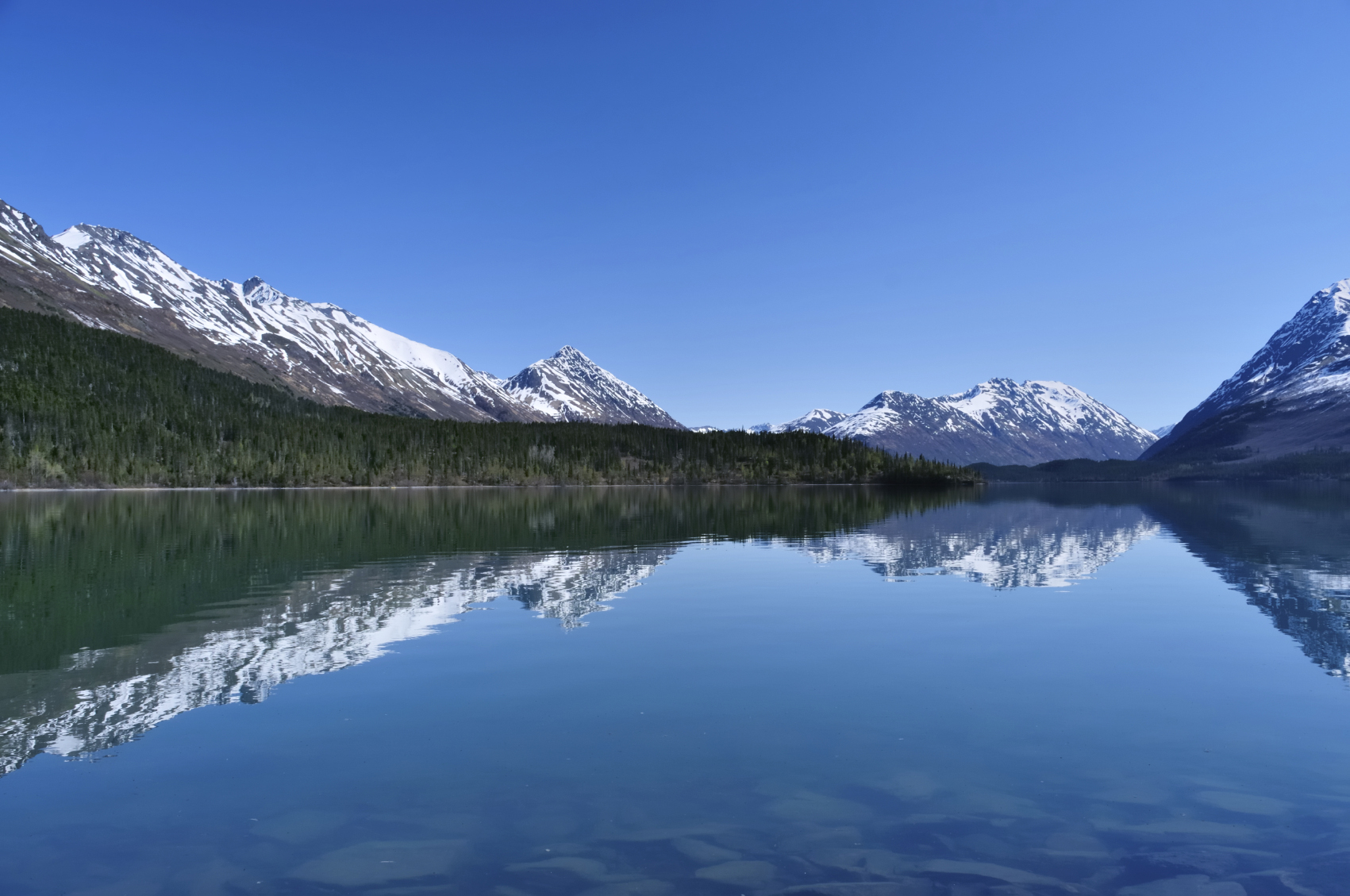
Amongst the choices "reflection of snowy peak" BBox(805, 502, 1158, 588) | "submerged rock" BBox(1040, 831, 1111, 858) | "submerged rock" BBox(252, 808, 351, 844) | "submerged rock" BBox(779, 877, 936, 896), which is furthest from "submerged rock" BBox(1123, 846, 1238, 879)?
"reflection of snowy peak" BBox(805, 502, 1158, 588)

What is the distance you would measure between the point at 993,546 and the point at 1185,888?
5282 centimetres

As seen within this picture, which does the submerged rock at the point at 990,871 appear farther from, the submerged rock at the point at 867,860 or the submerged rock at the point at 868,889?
the submerged rock at the point at 868,889

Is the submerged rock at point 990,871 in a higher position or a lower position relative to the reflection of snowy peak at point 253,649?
lower

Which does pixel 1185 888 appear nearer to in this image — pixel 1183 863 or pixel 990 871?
pixel 1183 863

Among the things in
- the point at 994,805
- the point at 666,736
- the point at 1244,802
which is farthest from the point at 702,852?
the point at 1244,802

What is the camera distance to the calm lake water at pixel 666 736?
11.0 meters

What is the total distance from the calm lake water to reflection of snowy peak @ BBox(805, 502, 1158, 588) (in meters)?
6.08

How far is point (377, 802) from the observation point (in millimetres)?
12953

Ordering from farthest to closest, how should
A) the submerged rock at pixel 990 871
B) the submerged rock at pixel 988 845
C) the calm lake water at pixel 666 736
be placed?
the submerged rock at pixel 988 845, the calm lake water at pixel 666 736, the submerged rock at pixel 990 871

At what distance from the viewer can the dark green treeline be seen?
28656 mm

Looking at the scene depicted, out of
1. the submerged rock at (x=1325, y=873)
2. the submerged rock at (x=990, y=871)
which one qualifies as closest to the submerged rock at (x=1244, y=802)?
the submerged rock at (x=1325, y=873)

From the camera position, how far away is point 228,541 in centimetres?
5797

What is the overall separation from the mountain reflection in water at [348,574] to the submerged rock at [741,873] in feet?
39.8

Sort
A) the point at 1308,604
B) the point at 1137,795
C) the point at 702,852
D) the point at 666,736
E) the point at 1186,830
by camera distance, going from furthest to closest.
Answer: the point at 1308,604
the point at 666,736
the point at 1137,795
the point at 1186,830
the point at 702,852
